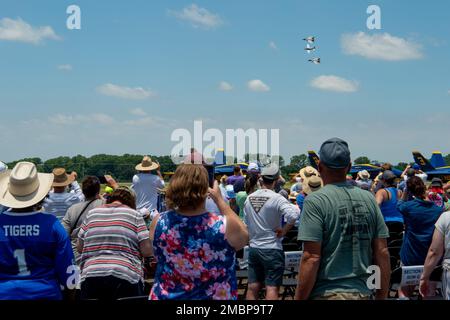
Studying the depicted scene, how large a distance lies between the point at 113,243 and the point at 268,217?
201 centimetres

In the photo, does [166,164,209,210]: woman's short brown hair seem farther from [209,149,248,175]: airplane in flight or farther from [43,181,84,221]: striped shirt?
[209,149,248,175]: airplane in flight

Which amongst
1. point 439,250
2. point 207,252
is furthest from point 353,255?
point 439,250

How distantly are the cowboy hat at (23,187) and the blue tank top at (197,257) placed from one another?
2.91 ft

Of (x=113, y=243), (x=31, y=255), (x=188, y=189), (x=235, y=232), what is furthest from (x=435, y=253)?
(x=31, y=255)

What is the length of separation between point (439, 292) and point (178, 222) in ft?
11.3

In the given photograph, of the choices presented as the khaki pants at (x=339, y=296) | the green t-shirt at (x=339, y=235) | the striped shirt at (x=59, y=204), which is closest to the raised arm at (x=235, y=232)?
the green t-shirt at (x=339, y=235)

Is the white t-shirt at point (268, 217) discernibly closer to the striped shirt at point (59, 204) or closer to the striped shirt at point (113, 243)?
the striped shirt at point (113, 243)

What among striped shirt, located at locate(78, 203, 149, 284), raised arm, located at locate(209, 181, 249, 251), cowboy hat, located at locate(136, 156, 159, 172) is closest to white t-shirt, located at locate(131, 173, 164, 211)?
cowboy hat, located at locate(136, 156, 159, 172)

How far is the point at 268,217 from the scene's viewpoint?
4973 millimetres

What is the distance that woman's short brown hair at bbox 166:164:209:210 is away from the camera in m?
2.61

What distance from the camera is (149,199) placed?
782cm

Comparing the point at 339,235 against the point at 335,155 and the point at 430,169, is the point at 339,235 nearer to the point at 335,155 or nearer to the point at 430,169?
the point at 335,155

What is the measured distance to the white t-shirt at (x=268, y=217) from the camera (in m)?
4.94
